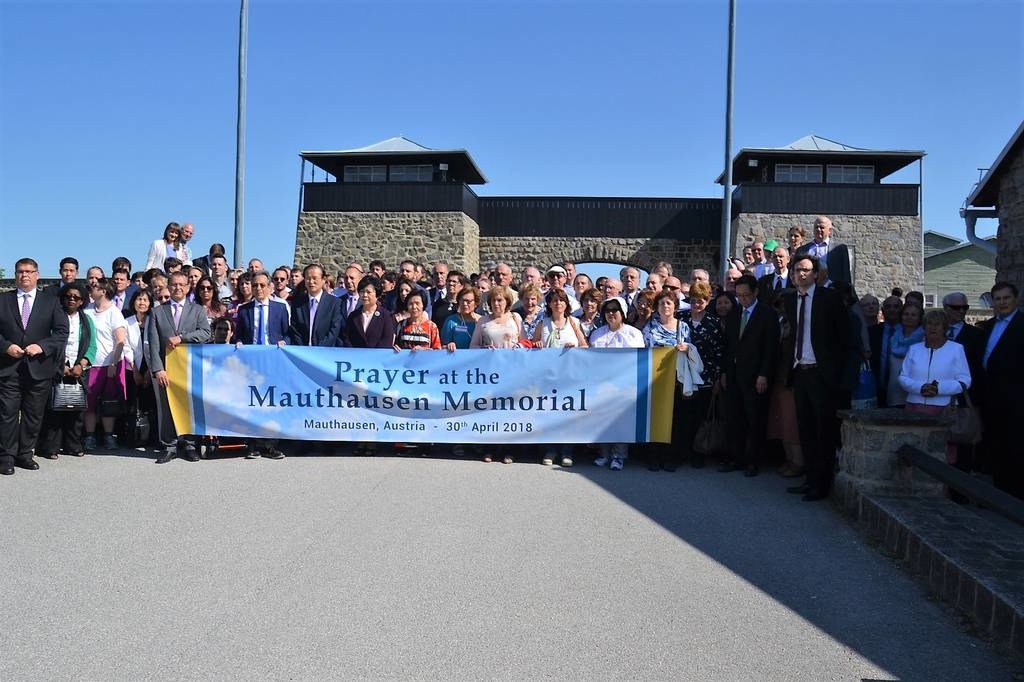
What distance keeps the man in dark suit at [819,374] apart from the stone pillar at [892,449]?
684 millimetres

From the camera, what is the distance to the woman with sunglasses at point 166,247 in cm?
1241

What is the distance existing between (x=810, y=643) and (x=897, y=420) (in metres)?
2.56

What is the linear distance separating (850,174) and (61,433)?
28.0 metres

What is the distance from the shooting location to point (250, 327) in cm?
867

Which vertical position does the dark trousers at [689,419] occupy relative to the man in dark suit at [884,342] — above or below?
below

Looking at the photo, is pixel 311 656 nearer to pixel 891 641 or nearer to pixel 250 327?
pixel 891 641

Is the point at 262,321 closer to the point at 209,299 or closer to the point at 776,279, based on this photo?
the point at 209,299

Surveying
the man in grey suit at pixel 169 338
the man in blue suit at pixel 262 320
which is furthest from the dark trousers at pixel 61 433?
the man in blue suit at pixel 262 320

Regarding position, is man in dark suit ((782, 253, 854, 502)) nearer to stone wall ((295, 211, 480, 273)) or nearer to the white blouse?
the white blouse

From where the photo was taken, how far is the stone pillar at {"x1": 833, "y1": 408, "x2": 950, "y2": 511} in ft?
19.1

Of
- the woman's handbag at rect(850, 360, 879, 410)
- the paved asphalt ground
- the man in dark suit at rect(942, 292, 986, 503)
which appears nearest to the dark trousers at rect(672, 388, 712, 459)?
the paved asphalt ground

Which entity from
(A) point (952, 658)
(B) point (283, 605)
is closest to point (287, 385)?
(B) point (283, 605)

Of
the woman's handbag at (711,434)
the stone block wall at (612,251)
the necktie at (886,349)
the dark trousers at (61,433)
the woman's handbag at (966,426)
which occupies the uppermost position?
the stone block wall at (612,251)

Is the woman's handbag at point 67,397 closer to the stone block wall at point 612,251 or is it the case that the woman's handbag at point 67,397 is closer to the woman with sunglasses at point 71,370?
the woman with sunglasses at point 71,370
